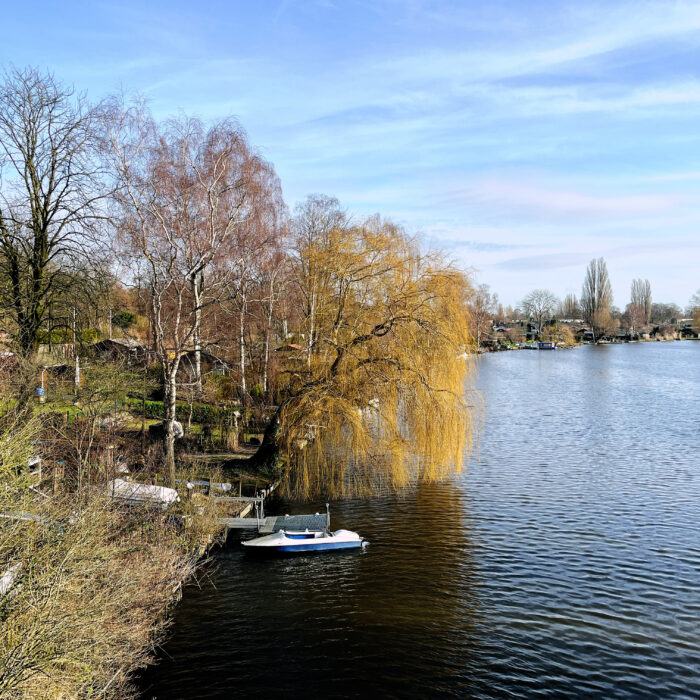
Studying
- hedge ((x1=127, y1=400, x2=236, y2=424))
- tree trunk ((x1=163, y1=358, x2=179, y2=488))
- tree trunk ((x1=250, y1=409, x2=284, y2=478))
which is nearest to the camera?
tree trunk ((x1=163, y1=358, x2=179, y2=488))

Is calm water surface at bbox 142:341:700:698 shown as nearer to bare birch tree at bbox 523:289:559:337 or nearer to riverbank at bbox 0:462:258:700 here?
riverbank at bbox 0:462:258:700

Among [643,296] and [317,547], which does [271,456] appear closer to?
[317,547]

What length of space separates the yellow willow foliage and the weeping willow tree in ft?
0.12

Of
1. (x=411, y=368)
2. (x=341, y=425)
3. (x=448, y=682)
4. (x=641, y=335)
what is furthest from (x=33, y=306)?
(x=641, y=335)

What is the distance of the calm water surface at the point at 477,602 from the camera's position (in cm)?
1212

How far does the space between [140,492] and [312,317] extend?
8980 millimetres

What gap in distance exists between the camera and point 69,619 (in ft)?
27.2

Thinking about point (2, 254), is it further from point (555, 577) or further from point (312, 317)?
point (555, 577)

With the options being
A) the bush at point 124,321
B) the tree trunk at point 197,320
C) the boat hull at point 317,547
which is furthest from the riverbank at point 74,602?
the bush at point 124,321

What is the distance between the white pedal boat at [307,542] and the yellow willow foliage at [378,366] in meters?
3.68

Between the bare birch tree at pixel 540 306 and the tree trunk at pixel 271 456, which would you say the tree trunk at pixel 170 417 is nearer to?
the tree trunk at pixel 271 456

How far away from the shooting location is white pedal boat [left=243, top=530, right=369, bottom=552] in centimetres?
1853

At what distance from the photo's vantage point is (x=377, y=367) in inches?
880

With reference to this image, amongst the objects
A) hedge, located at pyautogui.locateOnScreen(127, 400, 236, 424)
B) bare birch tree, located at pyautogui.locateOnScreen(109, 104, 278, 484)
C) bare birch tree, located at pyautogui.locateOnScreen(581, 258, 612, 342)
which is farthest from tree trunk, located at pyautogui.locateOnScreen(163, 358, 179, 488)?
bare birch tree, located at pyautogui.locateOnScreen(581, 258, 612, 342)
